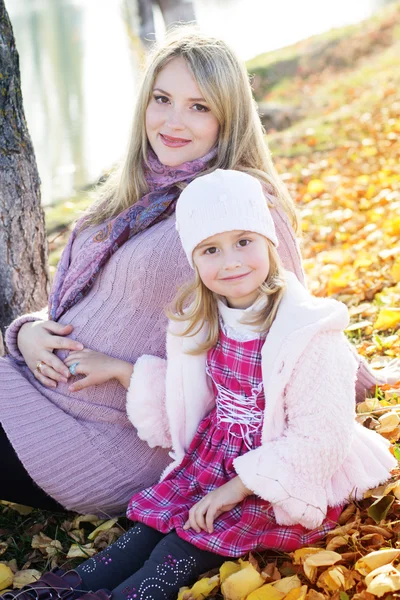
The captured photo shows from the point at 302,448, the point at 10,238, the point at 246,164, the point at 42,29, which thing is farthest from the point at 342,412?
the point at 42,29

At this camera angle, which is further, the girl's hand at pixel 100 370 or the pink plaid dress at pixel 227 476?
the girl's hand at pixel 100 370

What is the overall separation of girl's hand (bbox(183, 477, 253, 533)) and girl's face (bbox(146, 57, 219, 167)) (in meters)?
1.06

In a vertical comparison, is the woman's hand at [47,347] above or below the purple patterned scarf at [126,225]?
below

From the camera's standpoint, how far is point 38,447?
7.35ft

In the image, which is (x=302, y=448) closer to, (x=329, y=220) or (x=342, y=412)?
(x=342, y=412)

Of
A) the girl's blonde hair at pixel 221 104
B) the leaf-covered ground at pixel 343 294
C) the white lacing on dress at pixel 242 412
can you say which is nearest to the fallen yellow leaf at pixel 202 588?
the leaf-covered ground at pixel 343 294

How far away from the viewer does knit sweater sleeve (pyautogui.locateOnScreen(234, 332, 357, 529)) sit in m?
1.79

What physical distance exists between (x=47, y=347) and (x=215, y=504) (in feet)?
2.70

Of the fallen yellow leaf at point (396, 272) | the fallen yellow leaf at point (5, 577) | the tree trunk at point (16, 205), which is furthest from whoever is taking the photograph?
the fallen yellow leaf at point (396, 272)

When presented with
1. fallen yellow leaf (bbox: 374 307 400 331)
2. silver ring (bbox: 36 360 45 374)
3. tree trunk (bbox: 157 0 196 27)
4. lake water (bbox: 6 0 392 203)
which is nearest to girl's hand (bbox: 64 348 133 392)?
silver ring (bbox: 36 360 45 374)

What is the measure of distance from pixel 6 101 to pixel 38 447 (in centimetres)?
133

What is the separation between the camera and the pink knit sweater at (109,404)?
226 cm

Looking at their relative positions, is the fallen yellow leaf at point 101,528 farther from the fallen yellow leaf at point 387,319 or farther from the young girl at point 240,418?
the fallen yellow leaf at point 387,319

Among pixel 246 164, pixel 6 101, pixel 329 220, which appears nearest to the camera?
pixel 246 164
